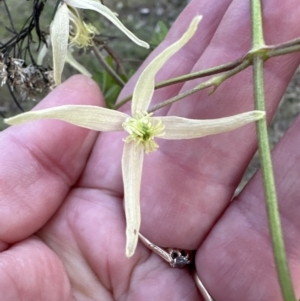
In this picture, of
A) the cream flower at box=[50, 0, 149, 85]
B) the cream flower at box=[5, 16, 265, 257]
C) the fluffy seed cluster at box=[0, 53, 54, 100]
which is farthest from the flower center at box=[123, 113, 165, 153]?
the fluffy seed cluster at box=[0, 53, 54, 100]

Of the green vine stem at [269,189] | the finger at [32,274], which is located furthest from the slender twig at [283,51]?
the finger at [32,274]

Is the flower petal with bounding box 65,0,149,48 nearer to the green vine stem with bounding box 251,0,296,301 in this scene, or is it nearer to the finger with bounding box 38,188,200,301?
the green vine stem with bounding box 251,0,296,301

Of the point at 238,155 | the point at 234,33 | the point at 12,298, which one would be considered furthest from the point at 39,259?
the point at 234,33

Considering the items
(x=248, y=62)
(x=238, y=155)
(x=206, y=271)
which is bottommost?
(x=206, y=271)

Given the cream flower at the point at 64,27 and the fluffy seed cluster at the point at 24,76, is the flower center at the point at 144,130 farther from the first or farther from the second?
the fluffy seed cluster at the point at 24,76

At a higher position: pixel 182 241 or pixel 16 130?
pixel 16 130

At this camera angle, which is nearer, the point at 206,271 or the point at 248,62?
the point at 248,62

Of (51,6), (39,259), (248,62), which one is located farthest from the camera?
(51,6)

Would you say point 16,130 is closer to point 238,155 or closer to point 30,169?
point 30,169
